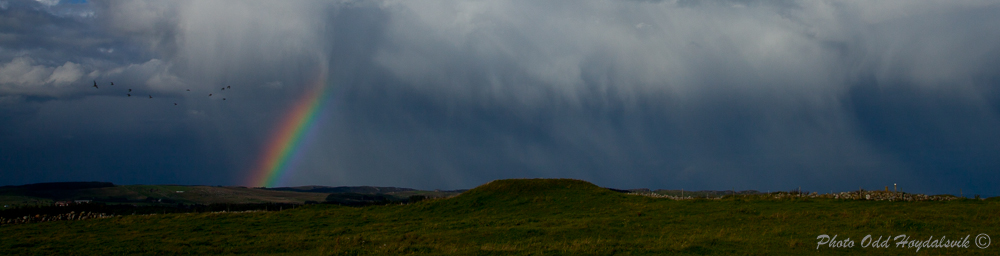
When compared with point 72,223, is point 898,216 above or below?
above

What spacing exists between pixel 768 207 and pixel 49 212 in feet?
258

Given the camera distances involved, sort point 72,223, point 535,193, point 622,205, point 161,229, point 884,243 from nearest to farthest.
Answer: point 884,243 → point 161,229 → point 622,205 → point 72,223 → point 535,193

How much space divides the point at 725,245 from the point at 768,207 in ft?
70.3

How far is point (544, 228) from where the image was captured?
110 feet

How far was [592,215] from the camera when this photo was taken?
144ft

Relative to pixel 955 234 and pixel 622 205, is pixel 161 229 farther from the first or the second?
pixel 955 234

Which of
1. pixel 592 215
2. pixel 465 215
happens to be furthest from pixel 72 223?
pixel 592 215

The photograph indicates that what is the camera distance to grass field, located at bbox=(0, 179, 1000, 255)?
25.6m

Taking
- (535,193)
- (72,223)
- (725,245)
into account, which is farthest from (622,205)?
(72,223)

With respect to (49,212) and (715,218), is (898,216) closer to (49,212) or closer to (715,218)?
(715,218)

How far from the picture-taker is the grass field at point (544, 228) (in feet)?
83.9

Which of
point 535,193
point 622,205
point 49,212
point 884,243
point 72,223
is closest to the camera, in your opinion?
point 884,243

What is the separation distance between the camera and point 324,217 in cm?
5259

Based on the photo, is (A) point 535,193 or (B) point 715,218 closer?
(B) point 715,218
